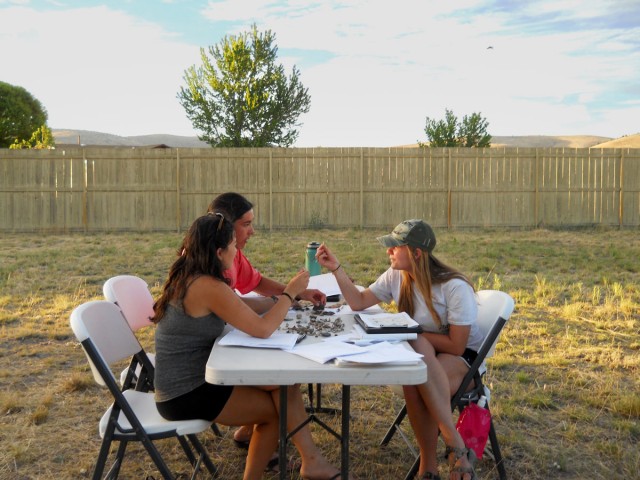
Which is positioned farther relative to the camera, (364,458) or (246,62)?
(246,62)

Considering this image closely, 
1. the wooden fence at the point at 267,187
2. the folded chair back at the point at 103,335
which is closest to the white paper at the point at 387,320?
the folded chair back at the point at 103,335

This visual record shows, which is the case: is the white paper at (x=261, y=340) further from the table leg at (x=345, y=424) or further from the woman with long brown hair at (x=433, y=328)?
the woman with long brown hair at (x=433, y=328)

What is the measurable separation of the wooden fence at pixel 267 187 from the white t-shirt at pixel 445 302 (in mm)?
11318

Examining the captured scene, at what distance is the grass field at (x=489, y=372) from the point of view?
356cm

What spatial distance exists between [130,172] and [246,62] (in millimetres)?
10920

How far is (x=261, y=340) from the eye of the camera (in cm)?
260

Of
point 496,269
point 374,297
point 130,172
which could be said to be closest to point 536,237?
point 496,269

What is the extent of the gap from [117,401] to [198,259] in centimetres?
63

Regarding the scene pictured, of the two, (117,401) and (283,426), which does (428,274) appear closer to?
(283,426)

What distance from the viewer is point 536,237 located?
13578mm

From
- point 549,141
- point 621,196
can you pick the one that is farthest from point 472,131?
point 549,141

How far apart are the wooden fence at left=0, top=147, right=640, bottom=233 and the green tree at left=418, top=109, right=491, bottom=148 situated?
9965 millimetres

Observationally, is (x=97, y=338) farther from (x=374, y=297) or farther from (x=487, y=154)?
(x=487, y=154)

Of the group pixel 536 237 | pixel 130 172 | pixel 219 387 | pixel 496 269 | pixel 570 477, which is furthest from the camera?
pixel 130 172
